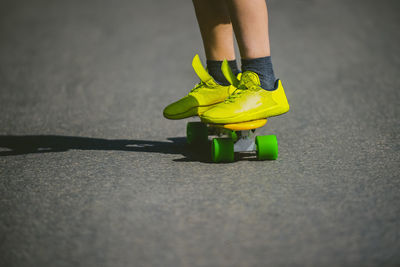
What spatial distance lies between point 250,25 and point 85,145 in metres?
1.11

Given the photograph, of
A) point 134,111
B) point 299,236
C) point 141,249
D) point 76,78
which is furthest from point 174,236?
point 76,78

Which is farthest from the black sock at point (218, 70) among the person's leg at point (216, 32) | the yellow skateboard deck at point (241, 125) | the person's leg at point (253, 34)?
the yellow skateboard deck at point (241, 125)

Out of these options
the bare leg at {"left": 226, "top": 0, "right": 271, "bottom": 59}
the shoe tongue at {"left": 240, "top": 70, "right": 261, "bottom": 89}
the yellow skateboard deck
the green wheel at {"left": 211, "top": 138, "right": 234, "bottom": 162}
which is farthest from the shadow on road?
the bare leg at {"left": 226, "top": 0, "right": 271, "bottom": 59}

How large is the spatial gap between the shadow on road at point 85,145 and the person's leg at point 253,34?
19.2 inches

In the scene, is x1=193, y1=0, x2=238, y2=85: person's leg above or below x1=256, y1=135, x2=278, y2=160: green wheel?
above

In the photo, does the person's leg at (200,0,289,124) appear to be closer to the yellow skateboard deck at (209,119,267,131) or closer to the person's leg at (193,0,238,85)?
the yellow skateboard deck at (209,119,267,131)

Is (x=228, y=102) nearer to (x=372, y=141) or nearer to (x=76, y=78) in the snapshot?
(x=372, y=141)

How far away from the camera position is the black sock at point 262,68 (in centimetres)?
235

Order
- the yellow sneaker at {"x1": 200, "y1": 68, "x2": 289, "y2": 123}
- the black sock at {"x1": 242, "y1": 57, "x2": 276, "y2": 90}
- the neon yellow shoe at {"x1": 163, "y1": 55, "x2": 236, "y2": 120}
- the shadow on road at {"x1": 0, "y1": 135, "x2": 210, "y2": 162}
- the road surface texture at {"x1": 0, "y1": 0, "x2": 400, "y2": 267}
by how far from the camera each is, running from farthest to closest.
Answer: the shadow on road at {"x1": 0, "y1": 135, "x2": 210, "y2": 162} → the neon yellow shoe at {"x1": 163, "y1": 55, "x2": 236, "y2": 120} → the black sock at {"x1": 242, "y1": 57, "x2": 276, "y2": 90} → the yellow sneaker at {"x1": 200, "y1": 68, "x2": 289, "y2": 123} → the road surface texture at {"x1": 0, "y1": 0, "x2": 400, "y2": 267}

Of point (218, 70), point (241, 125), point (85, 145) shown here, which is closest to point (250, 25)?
point (218, 70)

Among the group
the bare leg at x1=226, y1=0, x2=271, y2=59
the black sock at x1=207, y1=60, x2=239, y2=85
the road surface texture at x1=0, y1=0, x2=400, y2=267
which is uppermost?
the bare leg at x1=226, y1=0, x2=271, y2=59

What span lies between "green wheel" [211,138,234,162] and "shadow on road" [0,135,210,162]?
0.51 feet

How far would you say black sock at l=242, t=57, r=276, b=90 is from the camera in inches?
92.7

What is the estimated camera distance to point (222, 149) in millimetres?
2311
